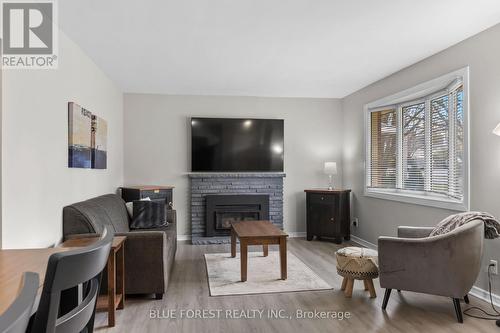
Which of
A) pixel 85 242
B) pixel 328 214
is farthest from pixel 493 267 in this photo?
pixel 85 242

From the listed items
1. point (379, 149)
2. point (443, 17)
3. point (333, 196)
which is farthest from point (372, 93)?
point (443, 17)

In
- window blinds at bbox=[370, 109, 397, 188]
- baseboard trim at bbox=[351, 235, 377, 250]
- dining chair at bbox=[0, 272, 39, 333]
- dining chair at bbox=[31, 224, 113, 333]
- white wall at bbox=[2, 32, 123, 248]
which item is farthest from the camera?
baseboard trim at bbox=[351, 235, 377, 250]

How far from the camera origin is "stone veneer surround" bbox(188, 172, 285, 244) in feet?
18.9

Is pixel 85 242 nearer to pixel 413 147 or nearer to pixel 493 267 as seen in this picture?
pixel 493 267

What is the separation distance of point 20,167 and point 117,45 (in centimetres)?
173

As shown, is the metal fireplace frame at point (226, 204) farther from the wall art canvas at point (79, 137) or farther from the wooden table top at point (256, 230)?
the wall art canvas at point (79, 137)

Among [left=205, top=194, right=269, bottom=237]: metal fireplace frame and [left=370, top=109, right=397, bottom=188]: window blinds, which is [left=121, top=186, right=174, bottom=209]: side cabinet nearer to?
[left=205, top=194, right=269, bottom=237]: metal fireplace frame

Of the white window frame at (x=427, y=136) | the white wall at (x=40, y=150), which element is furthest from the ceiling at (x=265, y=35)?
the white wall at (x=40, y=150)

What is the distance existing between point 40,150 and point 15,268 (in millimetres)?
1387

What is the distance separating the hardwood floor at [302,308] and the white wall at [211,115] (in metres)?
2.29

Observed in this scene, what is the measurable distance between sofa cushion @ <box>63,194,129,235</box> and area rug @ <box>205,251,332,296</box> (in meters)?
1.19

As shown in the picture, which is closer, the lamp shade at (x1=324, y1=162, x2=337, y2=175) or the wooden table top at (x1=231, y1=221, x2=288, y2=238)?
the wooden table top at (x1=231, y1=221, x2=288, y2=238)

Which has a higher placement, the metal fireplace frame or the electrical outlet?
the metal fireplace frame

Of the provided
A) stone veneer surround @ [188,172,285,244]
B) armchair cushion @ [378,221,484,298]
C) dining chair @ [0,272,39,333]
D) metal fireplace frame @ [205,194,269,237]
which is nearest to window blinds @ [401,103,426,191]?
armchair cushion @ [378,221,484,298]
